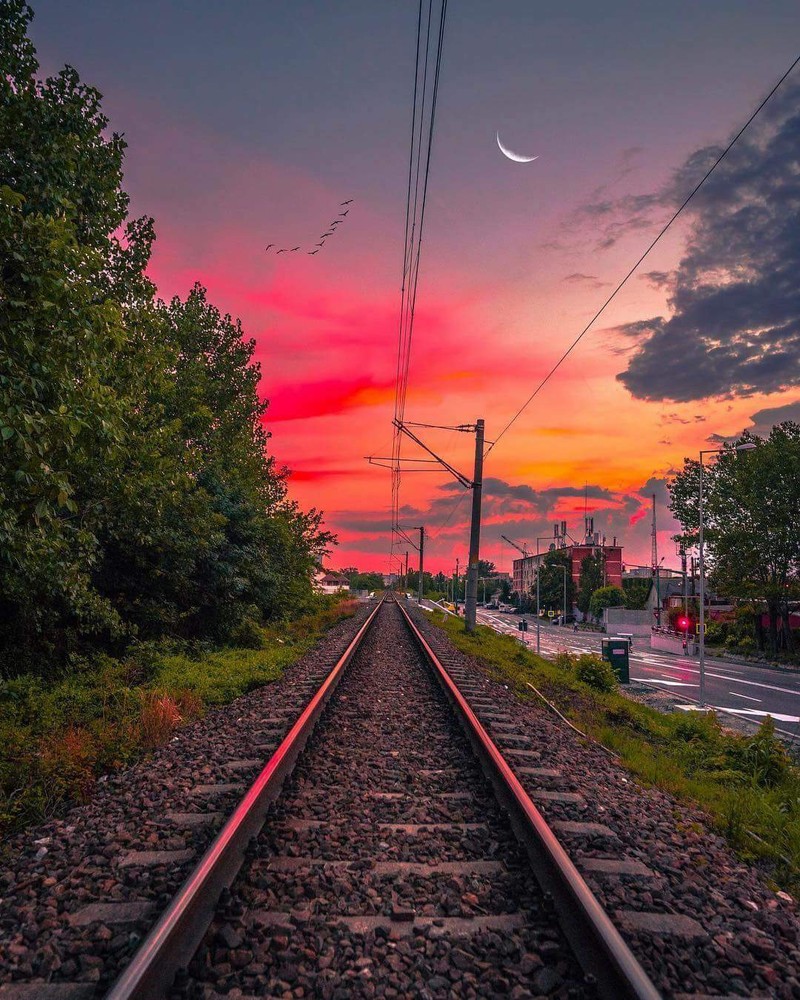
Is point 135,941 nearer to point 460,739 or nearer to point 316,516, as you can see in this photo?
point 460,739

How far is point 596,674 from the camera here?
16.8 metres

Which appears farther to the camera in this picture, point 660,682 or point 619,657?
point 660,682

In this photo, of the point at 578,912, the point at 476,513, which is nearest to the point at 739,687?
the point at 476,513

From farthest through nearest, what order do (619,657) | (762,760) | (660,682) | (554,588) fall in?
(554,588), (660,682), (619,657), (762,760)

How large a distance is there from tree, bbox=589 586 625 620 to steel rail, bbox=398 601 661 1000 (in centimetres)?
8711

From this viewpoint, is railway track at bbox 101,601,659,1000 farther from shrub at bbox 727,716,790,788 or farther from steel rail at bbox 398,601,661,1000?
shrub at bbox 727,716,790,788

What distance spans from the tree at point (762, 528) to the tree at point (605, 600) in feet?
132

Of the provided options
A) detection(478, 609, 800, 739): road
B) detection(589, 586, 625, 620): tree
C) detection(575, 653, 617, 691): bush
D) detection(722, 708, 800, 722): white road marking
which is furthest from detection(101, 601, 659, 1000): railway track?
detection(589, 586, 625, 620): tree

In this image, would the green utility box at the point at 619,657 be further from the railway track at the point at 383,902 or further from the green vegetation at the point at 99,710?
the railway track at the point at 383,902

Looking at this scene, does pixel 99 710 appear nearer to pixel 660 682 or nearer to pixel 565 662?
pixel 565 662

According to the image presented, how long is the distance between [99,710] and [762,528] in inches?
1795

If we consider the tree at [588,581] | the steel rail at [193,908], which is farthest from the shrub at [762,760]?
the tree at [588,581]

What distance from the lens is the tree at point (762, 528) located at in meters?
42.7

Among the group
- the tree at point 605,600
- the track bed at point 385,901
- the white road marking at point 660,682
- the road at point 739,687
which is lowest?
the road at point 739,687
